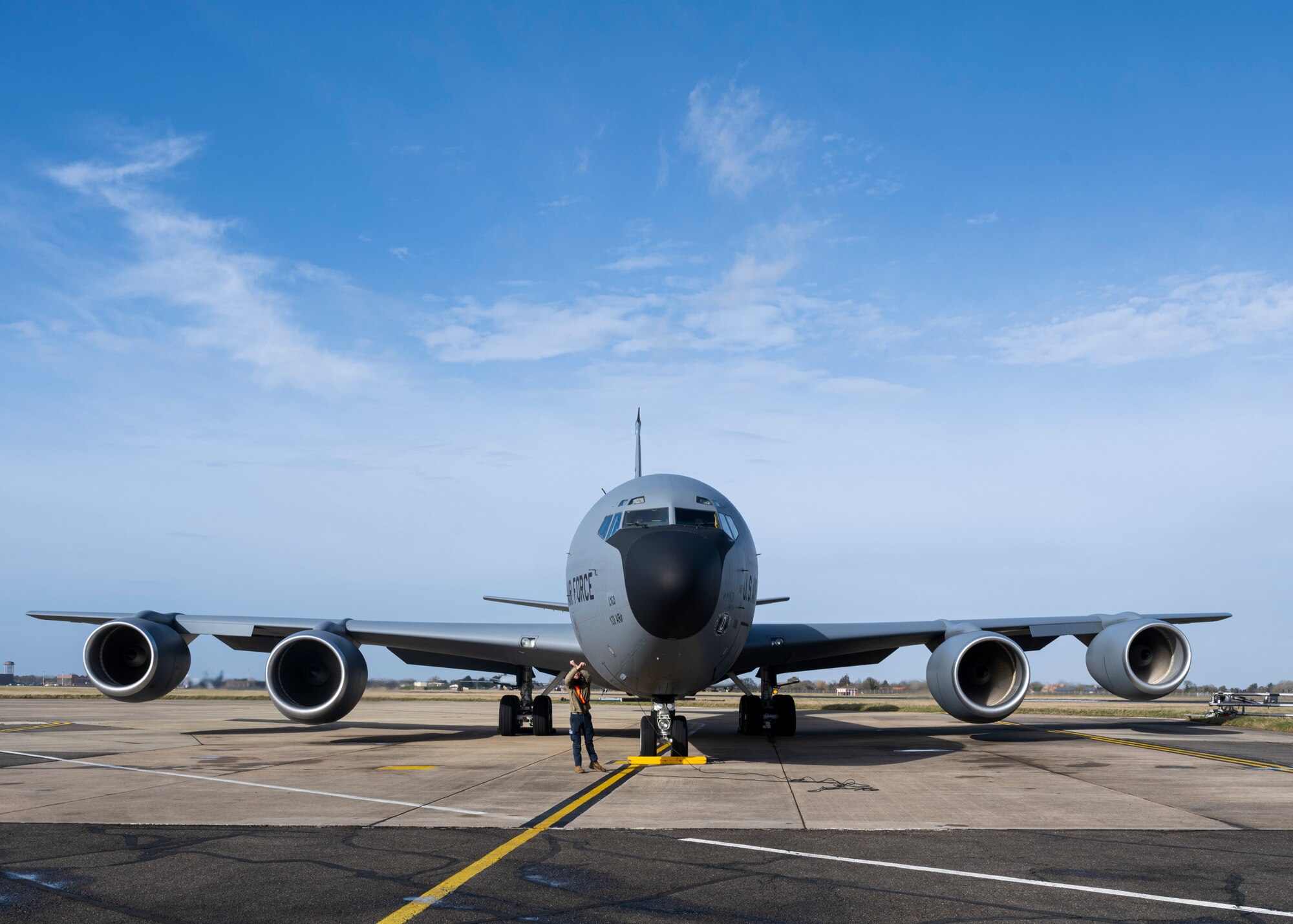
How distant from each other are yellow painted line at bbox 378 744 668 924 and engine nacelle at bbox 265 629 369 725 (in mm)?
7310

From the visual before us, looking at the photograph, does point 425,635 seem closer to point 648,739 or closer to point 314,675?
point 314,675

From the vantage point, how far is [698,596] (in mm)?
12227

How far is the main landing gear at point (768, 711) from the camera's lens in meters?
20.0

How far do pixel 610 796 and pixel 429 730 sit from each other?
14078mm

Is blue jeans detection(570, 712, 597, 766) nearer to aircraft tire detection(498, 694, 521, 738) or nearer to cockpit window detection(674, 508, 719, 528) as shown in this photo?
cockpit window detection(674, 508, 719, 528)

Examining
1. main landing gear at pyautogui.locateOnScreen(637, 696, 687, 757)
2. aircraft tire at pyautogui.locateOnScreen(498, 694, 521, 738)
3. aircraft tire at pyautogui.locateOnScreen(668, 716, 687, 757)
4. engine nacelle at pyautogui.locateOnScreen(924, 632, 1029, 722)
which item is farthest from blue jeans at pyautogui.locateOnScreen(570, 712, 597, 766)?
aircraft tire at pyautogui.locateOnScreen(498, 694, 521, 738)

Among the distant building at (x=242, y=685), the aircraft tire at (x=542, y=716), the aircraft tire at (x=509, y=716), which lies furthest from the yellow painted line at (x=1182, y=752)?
the distant building at (x=242, y=685)

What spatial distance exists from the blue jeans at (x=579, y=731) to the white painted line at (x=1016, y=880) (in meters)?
5.34

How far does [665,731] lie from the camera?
14.3m

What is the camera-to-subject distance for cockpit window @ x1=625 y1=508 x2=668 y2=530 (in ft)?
44.8

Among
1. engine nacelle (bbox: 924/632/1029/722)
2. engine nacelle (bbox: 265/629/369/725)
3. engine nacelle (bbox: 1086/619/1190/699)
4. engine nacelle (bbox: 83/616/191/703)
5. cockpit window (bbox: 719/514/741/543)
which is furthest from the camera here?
engine nacelle (bbox: 1086/619/1190/699)

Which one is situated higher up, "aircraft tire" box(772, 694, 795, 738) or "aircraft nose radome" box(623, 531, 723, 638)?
"aircraft nose radome" box(623, 531, 723, 638)

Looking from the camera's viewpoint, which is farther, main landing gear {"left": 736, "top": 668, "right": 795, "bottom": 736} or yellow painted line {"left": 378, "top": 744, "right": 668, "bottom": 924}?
main landing gear {"left": 736, "top": 668, "right": 795, "bottom": 736}

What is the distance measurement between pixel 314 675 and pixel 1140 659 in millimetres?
15555
